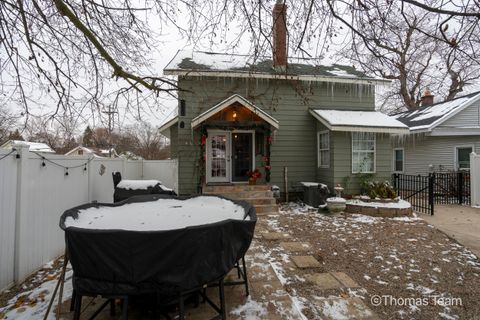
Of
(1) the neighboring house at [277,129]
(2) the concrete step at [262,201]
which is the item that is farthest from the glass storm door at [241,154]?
(2) the concrete step at [262,201]

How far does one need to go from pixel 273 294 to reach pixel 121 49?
4.99m

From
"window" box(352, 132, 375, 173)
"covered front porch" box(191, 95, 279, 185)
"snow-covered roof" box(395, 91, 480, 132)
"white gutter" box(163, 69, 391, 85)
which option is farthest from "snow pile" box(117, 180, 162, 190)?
"snow-covered roof" box(395, 91, 480, 132)

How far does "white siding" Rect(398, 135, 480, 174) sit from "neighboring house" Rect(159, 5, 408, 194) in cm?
457

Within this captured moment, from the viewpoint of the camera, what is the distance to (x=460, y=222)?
6801 mm

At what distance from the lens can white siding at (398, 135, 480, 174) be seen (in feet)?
40.8

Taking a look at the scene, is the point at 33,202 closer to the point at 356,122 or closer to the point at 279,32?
the point at 279,32

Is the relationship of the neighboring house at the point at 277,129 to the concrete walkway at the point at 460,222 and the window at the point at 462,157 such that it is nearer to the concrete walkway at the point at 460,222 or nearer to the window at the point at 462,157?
the concrete walkway at the point at 460,222

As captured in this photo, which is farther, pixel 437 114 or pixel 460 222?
pixel 437 114

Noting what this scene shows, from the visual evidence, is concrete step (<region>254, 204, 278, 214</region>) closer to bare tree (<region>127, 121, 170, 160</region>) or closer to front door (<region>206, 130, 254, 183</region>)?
front door (<region>206, 130, 254, 183</region>)

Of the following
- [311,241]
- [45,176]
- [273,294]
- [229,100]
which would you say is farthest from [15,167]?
[229,100]

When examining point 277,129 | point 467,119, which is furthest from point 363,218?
point 467,119

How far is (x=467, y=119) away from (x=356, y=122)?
7.47m

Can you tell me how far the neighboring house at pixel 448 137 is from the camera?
40.3 ft

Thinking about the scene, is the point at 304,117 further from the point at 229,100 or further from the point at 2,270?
the point at 2,270
